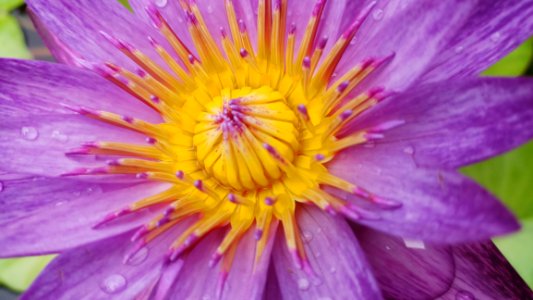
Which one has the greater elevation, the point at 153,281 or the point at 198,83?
the point at 198,83

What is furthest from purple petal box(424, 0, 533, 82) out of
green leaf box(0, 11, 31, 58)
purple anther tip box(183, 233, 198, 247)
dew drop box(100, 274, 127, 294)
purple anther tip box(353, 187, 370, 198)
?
green leaf box(0, 11, 31, 58)

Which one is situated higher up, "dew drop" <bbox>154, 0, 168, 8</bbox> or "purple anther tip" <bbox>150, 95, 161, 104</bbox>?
A: "dew drop" <bbox>154, 0, 168, 8</bbox>

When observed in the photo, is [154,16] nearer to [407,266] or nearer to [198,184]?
[198,184]

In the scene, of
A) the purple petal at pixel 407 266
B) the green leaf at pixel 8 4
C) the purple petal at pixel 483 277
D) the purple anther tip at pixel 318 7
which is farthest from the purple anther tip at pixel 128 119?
the green leaf at pixel 8 4

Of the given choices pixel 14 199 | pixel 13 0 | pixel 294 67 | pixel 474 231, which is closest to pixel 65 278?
pixel 14 199

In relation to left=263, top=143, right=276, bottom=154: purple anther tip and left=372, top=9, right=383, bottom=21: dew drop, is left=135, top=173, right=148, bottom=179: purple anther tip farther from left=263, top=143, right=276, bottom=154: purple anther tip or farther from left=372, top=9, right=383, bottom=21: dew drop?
left=372, top=9, right=383, bottom=21: dew drop

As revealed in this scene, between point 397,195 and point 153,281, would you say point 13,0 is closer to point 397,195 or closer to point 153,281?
point 153,281
